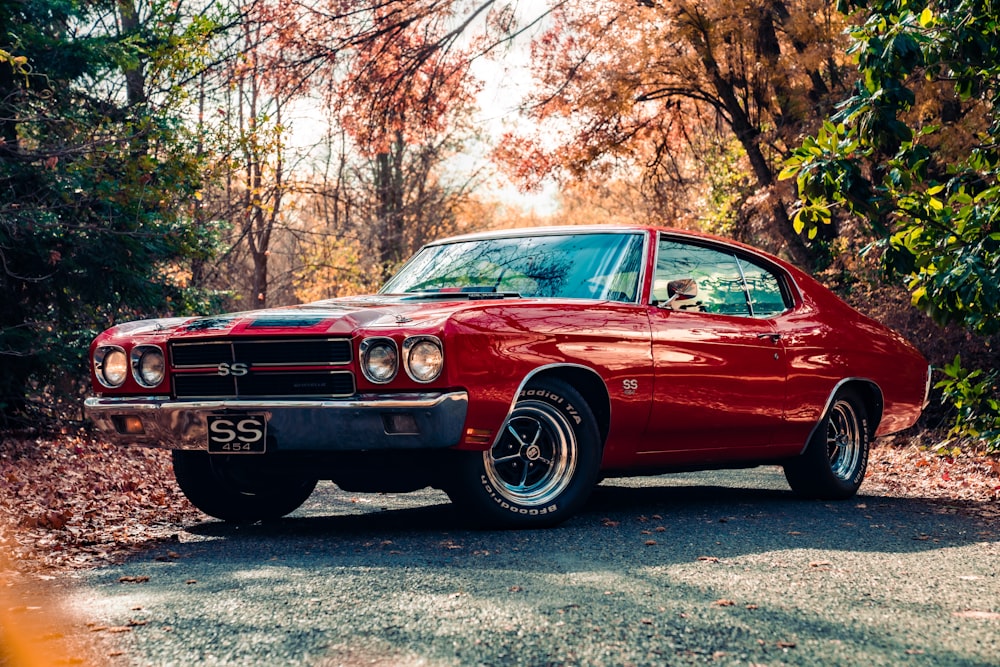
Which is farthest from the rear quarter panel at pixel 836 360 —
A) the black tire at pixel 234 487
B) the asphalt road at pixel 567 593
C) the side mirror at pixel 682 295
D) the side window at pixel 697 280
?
the black tire at pixel 234 487

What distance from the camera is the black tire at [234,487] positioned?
6.45 m

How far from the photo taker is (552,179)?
707 inches

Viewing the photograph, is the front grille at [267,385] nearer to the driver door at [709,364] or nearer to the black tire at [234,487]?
the black tire at [234,487]

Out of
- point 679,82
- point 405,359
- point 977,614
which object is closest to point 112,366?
point 405,359

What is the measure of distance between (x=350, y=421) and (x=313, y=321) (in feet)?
1.85

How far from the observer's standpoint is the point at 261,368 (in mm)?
5750

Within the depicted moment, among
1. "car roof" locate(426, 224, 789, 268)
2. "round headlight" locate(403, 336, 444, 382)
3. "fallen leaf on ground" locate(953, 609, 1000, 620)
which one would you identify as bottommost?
"fallen leaf on ground" locate(953, 609, 1000, 620)

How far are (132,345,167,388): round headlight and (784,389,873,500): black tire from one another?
4160 mm

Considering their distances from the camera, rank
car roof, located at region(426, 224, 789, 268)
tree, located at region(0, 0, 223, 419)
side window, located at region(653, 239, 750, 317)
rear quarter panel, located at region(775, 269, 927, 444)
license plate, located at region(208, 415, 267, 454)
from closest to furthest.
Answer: license plate, located at region(208, 415, 267, 454)
side window, located at region(653, 239, 750, 317)
car roof, located at region(426, 224, 789, 268)
rear quarter panel, located at region(775, 269, 927, 444)
tree, located at region(0, 0, 223, 419)

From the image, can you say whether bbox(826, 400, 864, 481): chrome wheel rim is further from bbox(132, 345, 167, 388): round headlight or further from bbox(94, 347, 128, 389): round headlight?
bbox(94, 347, 128, 389): round headlight

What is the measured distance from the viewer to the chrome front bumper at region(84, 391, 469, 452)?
5398 mm

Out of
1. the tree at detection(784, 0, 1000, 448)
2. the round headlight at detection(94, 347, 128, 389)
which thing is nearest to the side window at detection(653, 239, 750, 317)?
the tree at detection(784, 0, 1000, 448)

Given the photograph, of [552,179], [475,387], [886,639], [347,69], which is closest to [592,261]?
[475,387]

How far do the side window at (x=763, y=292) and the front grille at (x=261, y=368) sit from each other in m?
3.09
